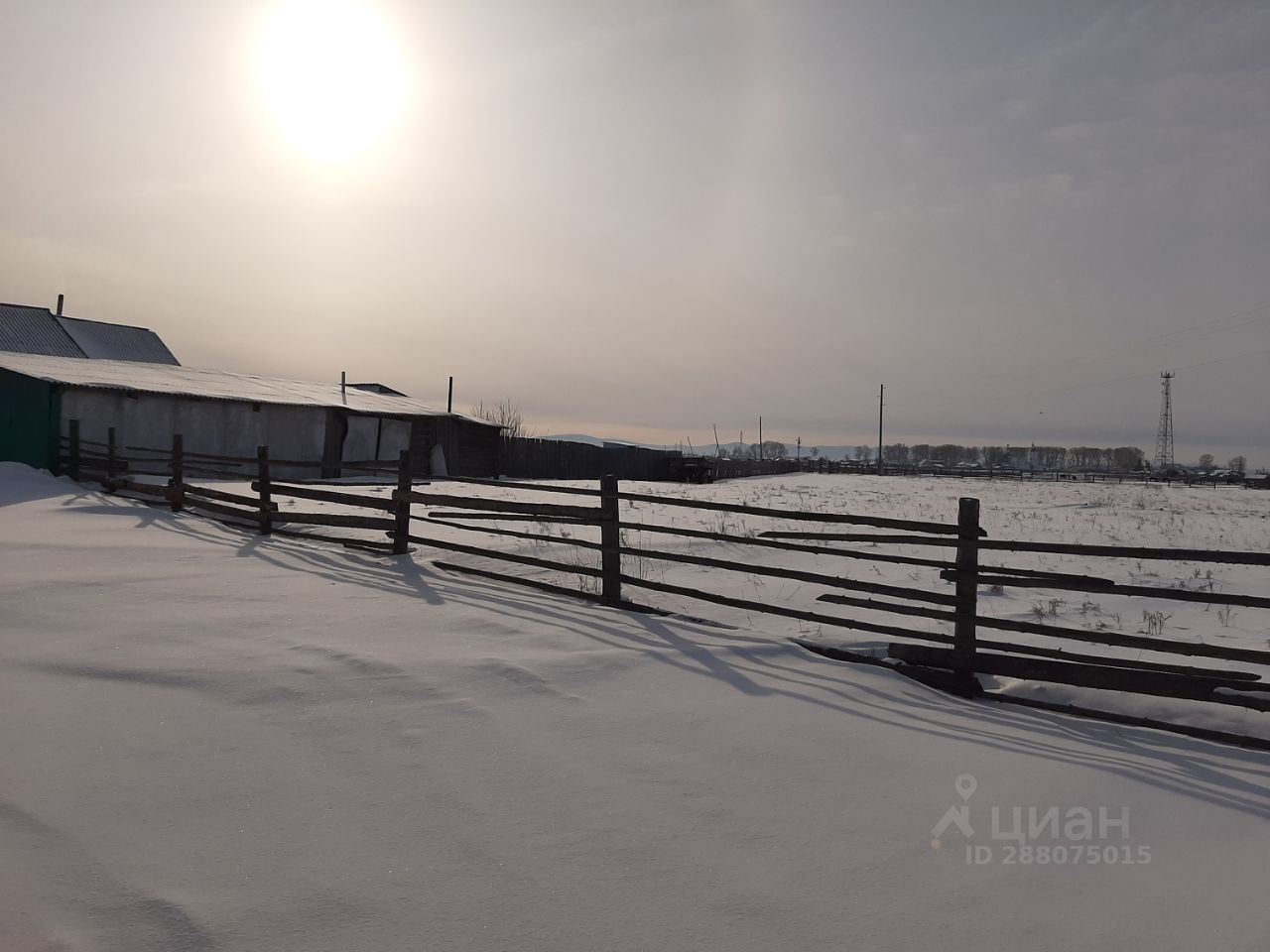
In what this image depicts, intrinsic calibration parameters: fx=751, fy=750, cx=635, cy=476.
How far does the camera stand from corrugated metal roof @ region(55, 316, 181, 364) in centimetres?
3300

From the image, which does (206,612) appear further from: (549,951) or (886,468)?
(886,468)

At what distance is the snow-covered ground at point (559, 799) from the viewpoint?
246 centimetres

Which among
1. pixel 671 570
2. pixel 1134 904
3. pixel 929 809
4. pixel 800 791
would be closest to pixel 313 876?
pixel 800 791

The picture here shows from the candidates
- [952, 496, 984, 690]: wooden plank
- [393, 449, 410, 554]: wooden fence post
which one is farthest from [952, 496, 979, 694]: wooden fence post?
[393, 449, 410, 554]: wooden fence post

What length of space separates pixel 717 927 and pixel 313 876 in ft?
4.56

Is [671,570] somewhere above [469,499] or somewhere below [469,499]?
below

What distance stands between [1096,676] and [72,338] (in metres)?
39.4

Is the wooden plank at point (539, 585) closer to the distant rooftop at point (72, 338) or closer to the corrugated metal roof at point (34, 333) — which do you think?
the distant rooftop at point (72, 338)

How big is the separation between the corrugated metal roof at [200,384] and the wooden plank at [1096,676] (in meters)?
21.3

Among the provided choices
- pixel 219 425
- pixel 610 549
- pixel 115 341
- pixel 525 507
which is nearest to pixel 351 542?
pixel 525 507

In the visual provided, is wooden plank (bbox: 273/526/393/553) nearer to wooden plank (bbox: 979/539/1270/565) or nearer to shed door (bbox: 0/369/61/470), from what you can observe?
wooden plank (bbox: 979/539/1270/565)

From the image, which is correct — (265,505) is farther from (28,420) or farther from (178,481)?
(28,420)

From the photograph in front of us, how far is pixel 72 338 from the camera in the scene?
32406 millimetres

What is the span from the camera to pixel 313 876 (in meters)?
2.59
